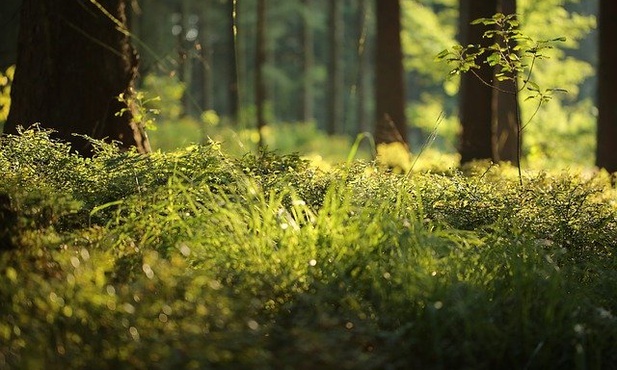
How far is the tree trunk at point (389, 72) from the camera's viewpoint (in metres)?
14.3

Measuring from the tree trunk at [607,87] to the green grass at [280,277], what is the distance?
568 cm

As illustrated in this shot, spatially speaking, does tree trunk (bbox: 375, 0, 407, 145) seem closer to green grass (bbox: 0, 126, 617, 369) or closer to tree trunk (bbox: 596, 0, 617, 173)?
tree trunk (bbox: 596, 0, 617, 173)

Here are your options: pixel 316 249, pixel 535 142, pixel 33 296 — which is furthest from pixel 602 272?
pixel 535 142

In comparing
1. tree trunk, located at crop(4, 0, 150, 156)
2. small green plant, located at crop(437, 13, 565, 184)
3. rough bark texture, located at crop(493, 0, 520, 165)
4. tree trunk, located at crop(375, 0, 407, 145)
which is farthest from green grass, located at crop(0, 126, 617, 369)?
rough bark texture, located at crop(493, 0, 520, 165)

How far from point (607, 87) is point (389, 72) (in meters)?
4.51

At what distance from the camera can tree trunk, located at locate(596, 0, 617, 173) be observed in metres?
11.2

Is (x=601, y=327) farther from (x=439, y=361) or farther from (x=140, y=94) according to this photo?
(x=140, y=94)

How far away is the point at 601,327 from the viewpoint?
13.8ft

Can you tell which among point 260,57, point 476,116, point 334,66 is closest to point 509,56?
point 476,116

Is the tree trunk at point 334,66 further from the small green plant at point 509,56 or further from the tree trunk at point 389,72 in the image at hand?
the small green plant at point 509,56

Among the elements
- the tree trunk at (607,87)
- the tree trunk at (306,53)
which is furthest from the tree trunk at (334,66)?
the tree trunk at (607,87)

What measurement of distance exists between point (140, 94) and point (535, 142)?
14325mm

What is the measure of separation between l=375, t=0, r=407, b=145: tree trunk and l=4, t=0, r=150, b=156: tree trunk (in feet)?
23.8

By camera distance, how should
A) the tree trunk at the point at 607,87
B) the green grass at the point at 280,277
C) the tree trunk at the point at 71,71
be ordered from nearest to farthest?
the green grass at the point at 280,277, the tree trunk at the point at 71,71, the tree trunk at the point at 607,87
